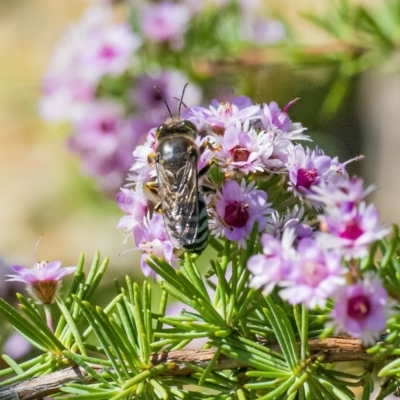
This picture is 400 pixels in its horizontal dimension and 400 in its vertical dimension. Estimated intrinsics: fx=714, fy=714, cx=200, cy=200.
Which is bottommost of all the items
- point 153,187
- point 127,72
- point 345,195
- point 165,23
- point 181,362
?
point 181,362

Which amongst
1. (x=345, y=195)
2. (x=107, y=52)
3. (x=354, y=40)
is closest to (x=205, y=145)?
(x=345, y=195)

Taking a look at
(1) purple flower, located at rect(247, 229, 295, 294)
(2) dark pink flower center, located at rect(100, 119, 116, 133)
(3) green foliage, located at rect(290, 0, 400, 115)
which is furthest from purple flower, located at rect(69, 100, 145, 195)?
(1) purple flower, located at rect(247, 229, 295, 294)

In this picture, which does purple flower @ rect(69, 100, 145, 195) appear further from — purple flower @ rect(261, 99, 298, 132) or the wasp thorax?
purple flower @ rect(261, 99, 298, 132)

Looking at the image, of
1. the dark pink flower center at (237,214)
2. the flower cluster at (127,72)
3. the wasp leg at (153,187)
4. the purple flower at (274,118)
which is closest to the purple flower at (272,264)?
the dark pink flower center at (237,214)

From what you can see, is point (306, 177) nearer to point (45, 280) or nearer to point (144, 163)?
point (144, 163)

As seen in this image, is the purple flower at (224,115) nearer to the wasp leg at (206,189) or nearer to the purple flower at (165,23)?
the wasp leg at (206,189)
